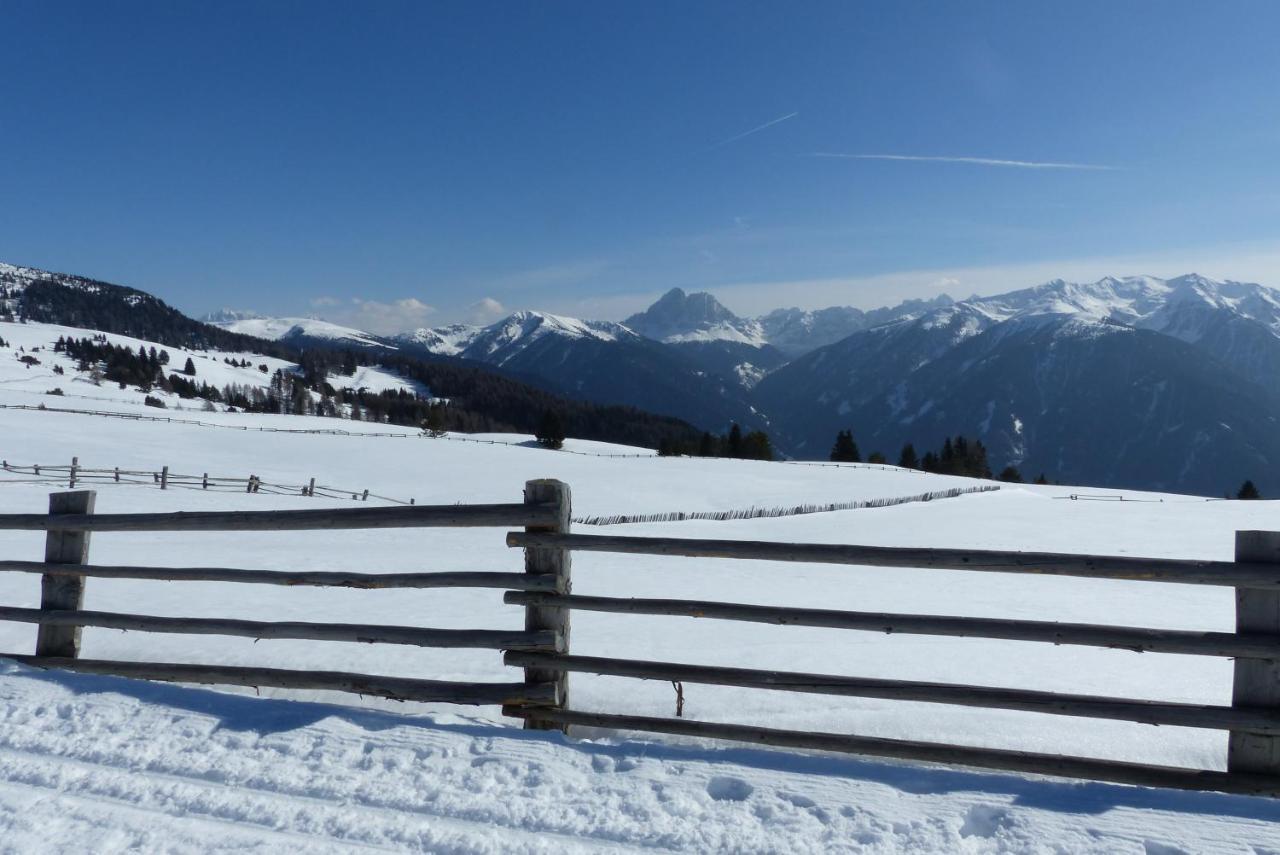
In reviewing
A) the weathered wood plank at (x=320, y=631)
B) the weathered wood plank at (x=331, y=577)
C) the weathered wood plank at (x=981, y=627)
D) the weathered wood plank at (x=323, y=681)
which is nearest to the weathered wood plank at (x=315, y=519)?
the weathered wood plank at (x=331, y=577)

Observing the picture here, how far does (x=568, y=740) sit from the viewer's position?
532 centimetres

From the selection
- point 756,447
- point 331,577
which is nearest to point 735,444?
point 756,447

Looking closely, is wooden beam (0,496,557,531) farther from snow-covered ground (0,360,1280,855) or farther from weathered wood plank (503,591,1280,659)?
snow-covered ground (0,360,1280,855)

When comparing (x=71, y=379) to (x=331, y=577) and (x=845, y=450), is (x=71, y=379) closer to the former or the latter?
(x=845, y=450)

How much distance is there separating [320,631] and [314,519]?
906mm

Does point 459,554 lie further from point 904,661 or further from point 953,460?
point 953,460

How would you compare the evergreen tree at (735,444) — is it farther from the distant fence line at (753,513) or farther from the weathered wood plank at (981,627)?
the weathered wood plank at (981,627)

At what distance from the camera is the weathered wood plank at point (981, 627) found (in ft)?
15.1

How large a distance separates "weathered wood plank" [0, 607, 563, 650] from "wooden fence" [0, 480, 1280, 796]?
15mm

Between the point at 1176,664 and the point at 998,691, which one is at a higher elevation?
the point at 998,691

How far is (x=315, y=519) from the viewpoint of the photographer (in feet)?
20.8

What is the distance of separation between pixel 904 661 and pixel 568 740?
16.3 feet

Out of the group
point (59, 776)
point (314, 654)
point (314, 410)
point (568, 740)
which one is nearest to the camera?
point (59, 776)

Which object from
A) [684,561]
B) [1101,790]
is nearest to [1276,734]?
[1101,790]
